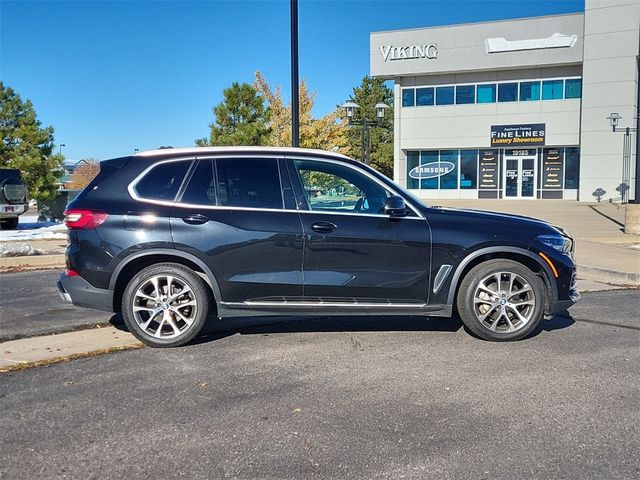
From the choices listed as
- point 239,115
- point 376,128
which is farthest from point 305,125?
point 376,128

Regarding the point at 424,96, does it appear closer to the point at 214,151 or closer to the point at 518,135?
the point at 518,135

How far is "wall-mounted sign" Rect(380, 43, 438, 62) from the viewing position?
35.3 metres

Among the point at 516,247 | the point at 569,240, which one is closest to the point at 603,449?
the point at 516,247

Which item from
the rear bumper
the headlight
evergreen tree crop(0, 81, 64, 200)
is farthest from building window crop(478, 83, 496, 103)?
the rear bumper

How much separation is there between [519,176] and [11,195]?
27688mm

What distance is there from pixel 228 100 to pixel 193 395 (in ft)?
48.9

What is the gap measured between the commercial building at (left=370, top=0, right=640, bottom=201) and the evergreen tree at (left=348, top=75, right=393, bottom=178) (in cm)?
1702

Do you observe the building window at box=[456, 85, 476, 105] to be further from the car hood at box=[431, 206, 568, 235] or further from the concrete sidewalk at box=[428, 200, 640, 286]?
the car hood at box=[431, 206, 568, 235]

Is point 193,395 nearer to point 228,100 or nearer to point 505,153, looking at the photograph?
point 228,100

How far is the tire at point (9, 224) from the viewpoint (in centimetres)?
1731

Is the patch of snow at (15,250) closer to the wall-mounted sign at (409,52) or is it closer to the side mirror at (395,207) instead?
the side mirror at (395,207)

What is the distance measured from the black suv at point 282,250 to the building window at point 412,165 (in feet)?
106

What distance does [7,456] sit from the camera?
130 inches

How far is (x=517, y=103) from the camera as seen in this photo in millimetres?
34625
